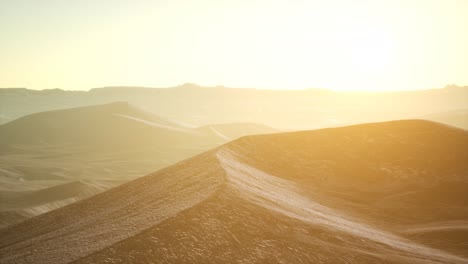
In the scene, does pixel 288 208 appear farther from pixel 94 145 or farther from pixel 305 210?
pixel 94 145

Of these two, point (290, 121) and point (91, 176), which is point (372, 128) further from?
point (290, 121)

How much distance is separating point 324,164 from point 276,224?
32.2ft

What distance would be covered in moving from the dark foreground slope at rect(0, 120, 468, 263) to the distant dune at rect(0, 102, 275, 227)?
18503 mm

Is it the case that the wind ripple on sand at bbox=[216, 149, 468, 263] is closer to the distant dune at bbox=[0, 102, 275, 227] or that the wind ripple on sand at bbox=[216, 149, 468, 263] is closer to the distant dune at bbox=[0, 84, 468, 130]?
the distant dune at bbox=[0, 102, 275, 227]

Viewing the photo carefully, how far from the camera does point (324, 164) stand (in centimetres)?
1858

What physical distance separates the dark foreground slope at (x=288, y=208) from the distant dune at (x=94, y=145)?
728 inches

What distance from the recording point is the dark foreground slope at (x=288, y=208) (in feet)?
26.6

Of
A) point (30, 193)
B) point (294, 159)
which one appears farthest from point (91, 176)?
point (294, 159)

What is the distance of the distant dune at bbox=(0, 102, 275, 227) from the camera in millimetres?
42750

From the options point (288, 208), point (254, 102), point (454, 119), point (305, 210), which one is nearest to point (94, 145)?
point (305, 210)

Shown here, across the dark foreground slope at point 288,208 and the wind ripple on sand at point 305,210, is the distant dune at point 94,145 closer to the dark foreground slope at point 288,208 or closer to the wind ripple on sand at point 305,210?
the dark foreground slope at point 288,208

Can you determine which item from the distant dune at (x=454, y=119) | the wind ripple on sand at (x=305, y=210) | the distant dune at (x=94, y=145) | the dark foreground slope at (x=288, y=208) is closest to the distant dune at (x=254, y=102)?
the distant dune at (x=454, y=119)

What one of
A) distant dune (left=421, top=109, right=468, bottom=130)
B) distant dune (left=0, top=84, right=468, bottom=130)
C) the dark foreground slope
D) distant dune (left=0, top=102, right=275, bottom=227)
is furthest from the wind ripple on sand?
distant dune (left=0, top=84, right=468, bottom=130)

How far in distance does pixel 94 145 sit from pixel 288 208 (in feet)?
188
